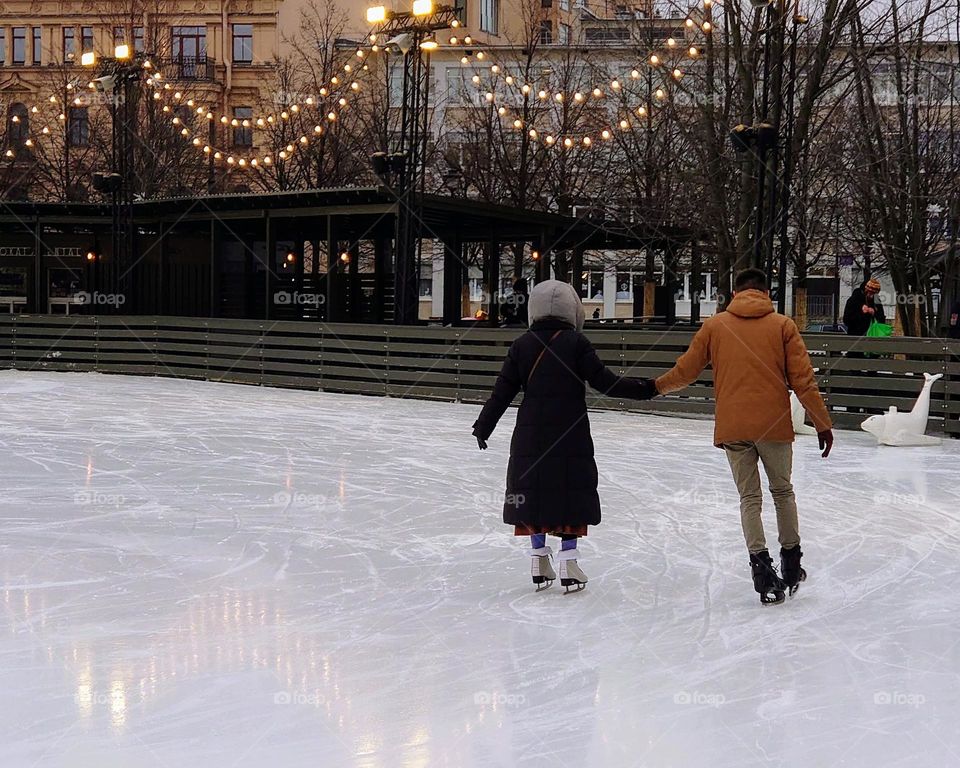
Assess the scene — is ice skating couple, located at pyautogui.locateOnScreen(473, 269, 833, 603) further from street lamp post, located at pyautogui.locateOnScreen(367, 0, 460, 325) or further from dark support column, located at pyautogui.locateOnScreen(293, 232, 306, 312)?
dark support column, located at pyautogui.locateOnScreen(293, 232, 306, 312)

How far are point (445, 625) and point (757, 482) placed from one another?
160 centimetres

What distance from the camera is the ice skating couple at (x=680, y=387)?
553 centimetres

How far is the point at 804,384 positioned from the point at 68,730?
3308mm

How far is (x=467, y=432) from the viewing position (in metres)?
12.9

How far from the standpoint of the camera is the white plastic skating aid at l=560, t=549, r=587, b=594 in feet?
19.2

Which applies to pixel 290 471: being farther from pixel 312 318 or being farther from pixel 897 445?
pixel 312 318

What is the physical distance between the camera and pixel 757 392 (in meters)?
5.52

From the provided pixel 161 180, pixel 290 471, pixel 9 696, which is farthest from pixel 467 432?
pixel 161 180
